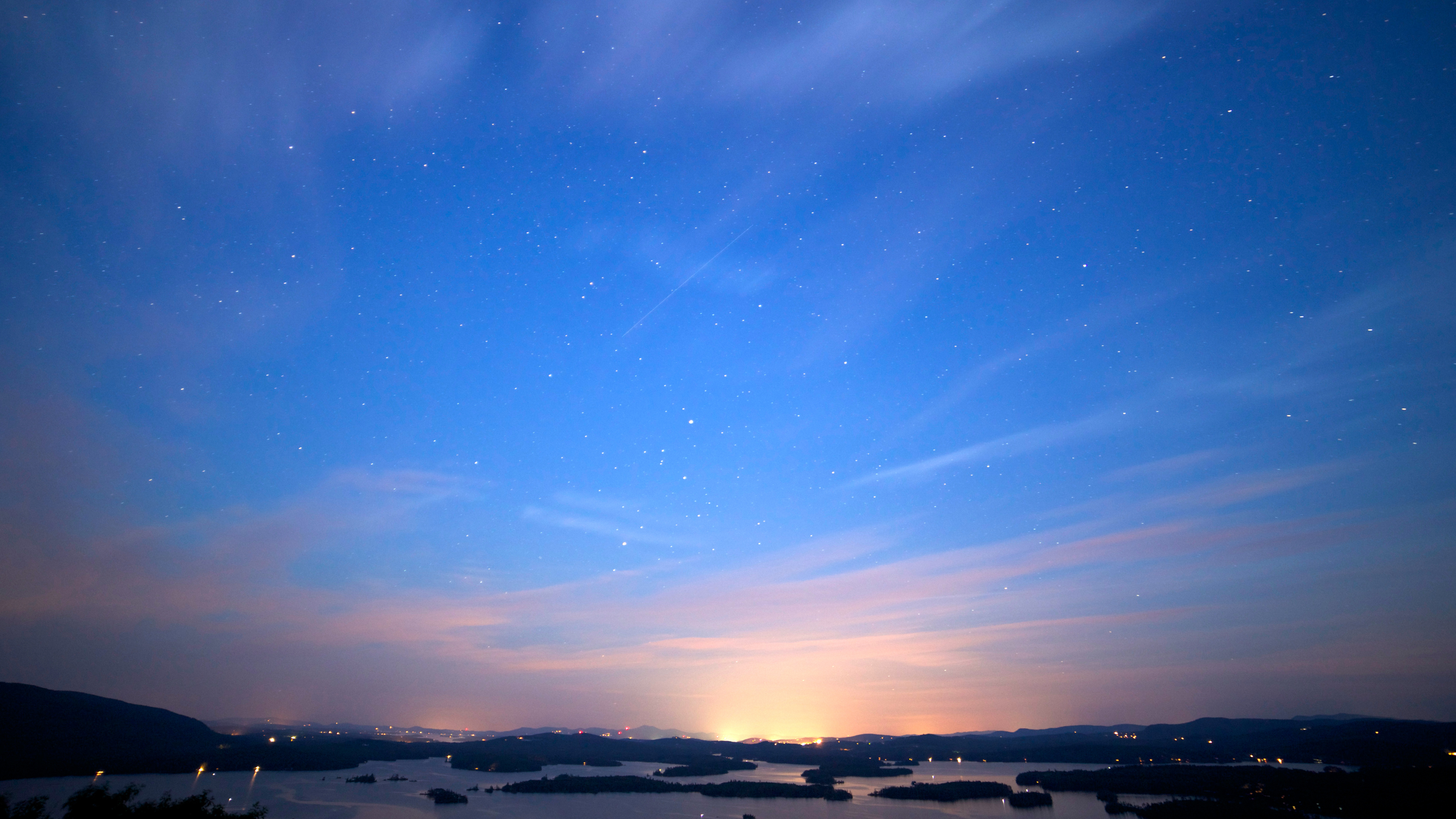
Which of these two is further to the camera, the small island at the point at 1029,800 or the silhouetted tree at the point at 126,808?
the small island at the point at 1029,800

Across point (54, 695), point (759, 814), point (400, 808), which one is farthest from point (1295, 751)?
point (54, 695)

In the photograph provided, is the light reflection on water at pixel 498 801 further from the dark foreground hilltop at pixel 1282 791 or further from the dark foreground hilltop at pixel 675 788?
the dark foreground hilltop at pixel 1282 791

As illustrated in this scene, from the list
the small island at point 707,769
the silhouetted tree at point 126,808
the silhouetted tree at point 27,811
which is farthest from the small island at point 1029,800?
the silhouetted tree at point 27,811

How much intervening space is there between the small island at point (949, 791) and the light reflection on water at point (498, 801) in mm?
1612

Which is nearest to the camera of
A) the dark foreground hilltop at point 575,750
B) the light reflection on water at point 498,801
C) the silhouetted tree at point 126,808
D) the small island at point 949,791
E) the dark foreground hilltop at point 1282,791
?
the silhouetted tree at point 126,808

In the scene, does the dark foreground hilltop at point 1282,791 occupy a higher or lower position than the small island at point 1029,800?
higher

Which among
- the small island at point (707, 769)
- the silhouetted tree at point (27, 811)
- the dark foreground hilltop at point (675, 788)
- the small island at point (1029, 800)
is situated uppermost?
the silhouetted tree at point (27, 811)

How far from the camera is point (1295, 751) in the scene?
100m

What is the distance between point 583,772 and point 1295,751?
10954 centimetres

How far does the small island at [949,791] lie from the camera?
236ft

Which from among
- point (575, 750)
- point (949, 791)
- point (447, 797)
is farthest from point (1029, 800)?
point (575, 750)

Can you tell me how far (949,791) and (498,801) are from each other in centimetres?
4951

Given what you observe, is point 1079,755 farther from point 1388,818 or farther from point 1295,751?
point 1388,818

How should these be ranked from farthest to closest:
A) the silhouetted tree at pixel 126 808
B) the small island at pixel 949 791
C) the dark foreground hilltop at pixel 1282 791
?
the small island at pixel 949 791, the dark foreground hilltop at pixel 1282 791, the silhouetted tree at pixel 126 808
